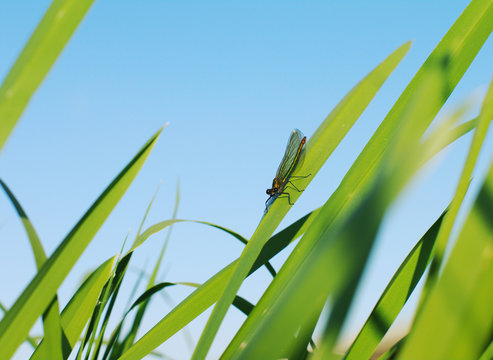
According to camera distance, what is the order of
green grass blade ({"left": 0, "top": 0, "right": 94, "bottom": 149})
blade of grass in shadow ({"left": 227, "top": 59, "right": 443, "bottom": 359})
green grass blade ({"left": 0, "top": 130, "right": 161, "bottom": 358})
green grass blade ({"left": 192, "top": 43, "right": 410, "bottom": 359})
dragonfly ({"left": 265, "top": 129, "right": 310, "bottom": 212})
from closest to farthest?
1. blade of grass in shadow ({"left": 227, "top": 59, "right": 443, "bottom": 359})
2. green grass blade ({"left": 0, "top": 0, "right": 94, "bottom": 149})
3. green grass blade ({"left": 0, "top": 130, "right": 161, "bottom": 358})
4. green grass blade ({"left": 192, "top": 43, "right": 410, "bottom": 359})
5. dragonfly ({"left": 265, "top": 129, "right": 310, "bottom": 212})

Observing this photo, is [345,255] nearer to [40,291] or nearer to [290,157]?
[40,291]

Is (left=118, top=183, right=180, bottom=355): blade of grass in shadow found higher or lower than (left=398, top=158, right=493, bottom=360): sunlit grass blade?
lower

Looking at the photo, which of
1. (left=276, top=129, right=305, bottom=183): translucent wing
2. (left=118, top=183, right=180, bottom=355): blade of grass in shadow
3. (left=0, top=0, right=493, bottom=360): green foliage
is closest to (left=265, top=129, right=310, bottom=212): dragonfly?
(left=276, top=129, right=305, bottom=183): translucent wing

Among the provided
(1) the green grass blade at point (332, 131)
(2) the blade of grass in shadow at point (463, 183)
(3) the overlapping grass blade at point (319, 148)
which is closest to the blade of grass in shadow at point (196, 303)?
(3) the overlapping grass blade at point (319, 148)

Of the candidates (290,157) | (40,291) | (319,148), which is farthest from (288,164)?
(40,291)

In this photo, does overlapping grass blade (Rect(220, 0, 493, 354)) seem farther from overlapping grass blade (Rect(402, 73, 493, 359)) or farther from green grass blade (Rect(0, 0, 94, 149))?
green grass blade (Rect(0, 0, 94, 149))

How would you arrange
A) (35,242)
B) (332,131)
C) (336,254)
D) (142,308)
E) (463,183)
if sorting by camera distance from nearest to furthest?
(336,254) → (463,183) → (35,242) → (332,131) → (142,308)

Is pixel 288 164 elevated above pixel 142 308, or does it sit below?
above
